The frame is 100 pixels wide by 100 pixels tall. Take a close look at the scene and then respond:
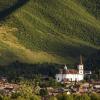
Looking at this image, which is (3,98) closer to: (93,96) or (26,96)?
(26,96)

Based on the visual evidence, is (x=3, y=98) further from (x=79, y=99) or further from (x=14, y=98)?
(x=79, y=99)

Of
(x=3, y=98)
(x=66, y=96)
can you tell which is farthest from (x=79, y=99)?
(x=3, y=98)

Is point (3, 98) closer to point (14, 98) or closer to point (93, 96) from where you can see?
point (14, 98)

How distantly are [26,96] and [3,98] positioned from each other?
28.1 feet

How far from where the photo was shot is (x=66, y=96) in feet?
630

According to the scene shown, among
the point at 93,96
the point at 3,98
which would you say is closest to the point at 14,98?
the point at 3,98

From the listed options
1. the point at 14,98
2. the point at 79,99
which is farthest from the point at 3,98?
the point at 79,99

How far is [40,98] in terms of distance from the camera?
638 feet

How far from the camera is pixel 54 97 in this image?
192500mm

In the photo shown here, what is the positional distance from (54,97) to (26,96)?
623cm

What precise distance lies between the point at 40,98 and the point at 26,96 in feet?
9.95

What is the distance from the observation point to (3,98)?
7362 inches

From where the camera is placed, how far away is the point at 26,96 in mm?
194250

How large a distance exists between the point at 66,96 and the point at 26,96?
8.80m
